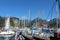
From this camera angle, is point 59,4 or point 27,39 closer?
point 59,4

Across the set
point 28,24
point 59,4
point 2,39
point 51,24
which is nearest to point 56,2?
point 59,4

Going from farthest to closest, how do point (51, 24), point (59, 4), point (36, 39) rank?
point (51, 24) < point (36, 39) < point (59, 4)

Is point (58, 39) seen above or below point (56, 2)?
below

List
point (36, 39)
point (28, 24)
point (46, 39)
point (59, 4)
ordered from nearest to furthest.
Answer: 1. point (59, 4)
2. point (46, 39)
3. point (36, 39)
4. point (28, 24)

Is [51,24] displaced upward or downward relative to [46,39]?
upward

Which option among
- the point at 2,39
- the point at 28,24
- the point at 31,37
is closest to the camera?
the point at 31,37

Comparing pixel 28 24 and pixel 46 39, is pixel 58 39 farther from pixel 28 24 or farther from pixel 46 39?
pixel 28 24

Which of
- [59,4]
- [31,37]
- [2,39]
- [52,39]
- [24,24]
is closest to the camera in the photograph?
[59,4]

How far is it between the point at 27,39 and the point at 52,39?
997 cm

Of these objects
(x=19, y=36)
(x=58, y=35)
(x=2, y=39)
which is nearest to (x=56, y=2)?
(x=58, y=35)

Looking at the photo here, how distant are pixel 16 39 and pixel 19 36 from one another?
79cm

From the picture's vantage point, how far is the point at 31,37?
26891mm

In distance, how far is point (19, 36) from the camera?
20766 mm

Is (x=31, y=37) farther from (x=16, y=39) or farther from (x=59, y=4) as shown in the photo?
(x=59, y=4)
